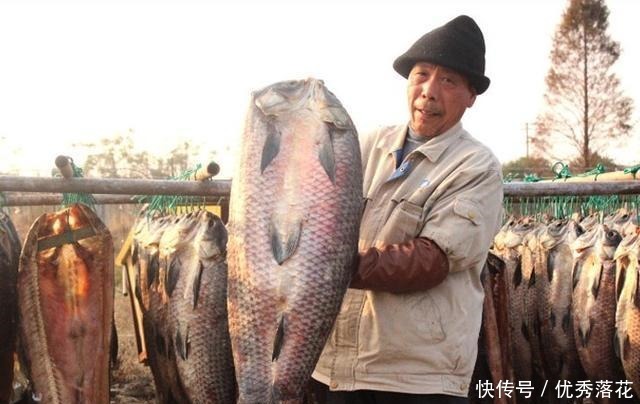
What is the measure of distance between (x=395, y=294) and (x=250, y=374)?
2.82 feet

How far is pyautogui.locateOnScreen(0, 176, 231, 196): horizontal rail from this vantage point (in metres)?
3.36

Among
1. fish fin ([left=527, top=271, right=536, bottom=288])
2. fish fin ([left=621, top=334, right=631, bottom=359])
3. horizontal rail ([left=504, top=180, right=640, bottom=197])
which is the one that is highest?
horizontal rail ([left=504, top=180, right=640, bottom=197])

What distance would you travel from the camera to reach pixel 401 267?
3061 millimetres

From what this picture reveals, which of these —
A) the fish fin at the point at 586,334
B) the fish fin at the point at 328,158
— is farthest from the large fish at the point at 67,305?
the fish fin at the point at 586,334

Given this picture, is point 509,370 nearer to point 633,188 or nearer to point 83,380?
point 633,188

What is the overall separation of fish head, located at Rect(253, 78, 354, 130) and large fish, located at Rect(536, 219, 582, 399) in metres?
3.46

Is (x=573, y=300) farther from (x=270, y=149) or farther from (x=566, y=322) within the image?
(x=270, y=149)

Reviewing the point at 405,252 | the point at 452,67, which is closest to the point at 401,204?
the point at 405,252

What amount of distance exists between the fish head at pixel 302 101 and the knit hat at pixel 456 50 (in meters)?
0.68

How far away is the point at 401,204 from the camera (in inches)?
135

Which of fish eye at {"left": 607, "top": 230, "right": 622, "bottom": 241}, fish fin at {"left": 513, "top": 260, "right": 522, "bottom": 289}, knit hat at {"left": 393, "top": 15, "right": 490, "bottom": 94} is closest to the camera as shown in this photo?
knit hat at {"left": 393, "top": 15, "right": 490, "bottom": 94}

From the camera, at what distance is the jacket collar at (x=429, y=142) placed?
140 inches

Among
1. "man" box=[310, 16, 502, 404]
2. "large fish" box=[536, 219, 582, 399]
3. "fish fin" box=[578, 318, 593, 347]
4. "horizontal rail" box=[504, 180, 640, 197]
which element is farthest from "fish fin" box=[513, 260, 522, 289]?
"man" box=[310, 16, 502, 404]

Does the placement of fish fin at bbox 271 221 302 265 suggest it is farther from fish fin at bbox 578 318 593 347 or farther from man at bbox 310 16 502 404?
fish fin at bbox 578 318 593 347
